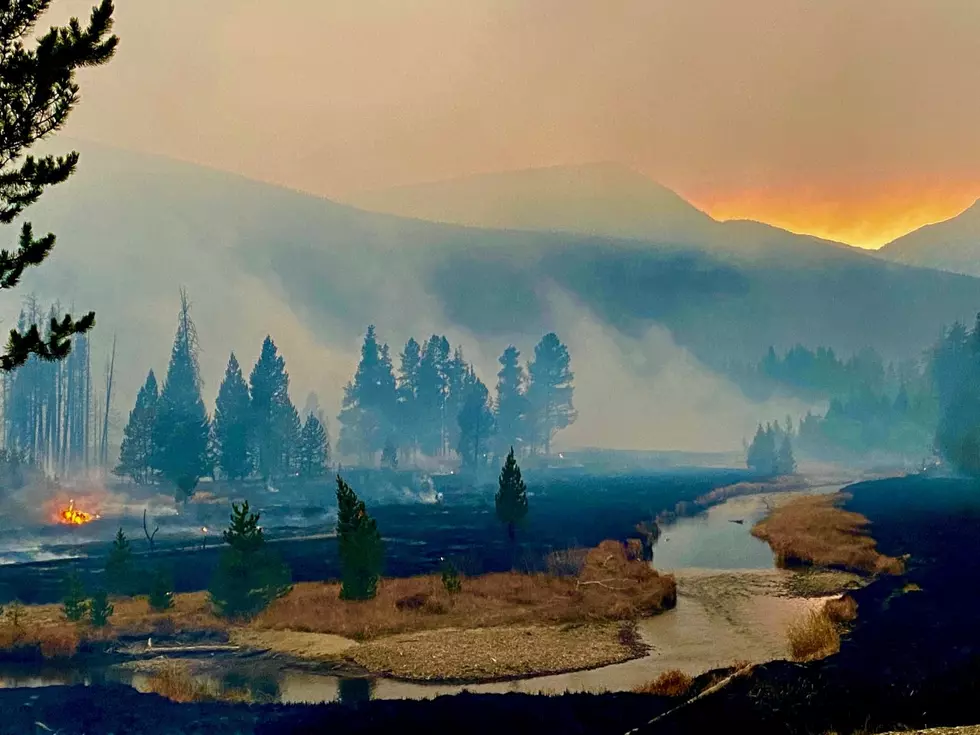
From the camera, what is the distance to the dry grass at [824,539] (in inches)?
1783

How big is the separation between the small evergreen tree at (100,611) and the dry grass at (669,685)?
22644 millimetres

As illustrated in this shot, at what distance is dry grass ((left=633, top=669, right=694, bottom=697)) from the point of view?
26312 millimetres

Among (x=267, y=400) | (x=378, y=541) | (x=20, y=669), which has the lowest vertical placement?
(x=20, y=669)

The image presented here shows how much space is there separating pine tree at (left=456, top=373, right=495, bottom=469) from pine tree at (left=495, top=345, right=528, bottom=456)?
10.6m

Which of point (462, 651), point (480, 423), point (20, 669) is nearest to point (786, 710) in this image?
point (462, 651)

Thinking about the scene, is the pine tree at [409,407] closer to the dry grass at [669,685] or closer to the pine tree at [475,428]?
the pine tree at [475,428]

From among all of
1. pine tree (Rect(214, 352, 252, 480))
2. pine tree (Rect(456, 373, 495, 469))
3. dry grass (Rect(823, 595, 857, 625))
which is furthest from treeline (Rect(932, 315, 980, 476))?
pine tree (Rect(214, 352, 252, 480))

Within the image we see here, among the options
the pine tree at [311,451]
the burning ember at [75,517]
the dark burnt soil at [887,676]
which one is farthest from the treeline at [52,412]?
the dark burnt soil at [887,676]

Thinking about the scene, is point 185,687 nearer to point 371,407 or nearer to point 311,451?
point 311,451

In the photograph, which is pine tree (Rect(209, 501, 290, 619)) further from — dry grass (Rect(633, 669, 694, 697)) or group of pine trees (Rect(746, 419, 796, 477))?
group of pine trees (Rect(746, 419, 796, 477))

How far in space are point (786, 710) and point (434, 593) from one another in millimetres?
20942

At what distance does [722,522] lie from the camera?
7094 cm

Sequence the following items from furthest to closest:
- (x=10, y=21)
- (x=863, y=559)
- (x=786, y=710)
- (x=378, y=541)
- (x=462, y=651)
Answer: (x=863, y=559), (x=378, y=541), (x=462, y=651), (x=786, y=710), (x=10, y=21)

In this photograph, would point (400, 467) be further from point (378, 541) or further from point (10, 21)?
point (10, 21)
